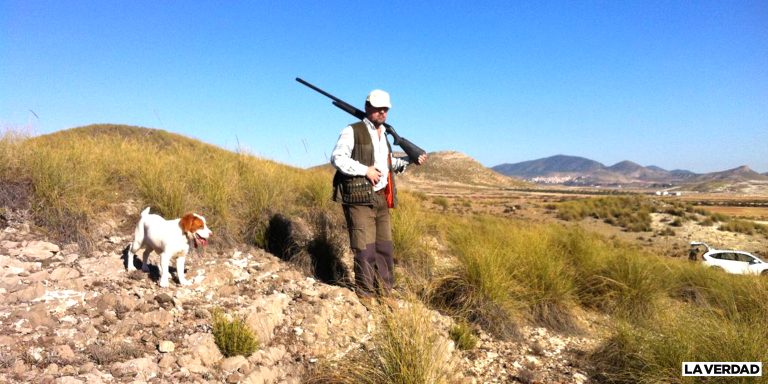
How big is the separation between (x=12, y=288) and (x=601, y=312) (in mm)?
6162

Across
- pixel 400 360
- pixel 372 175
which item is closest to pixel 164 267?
pixel 372 175

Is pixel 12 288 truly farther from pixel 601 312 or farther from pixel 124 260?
pixel 601 312

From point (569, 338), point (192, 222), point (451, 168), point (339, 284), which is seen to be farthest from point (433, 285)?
point (451, 168)

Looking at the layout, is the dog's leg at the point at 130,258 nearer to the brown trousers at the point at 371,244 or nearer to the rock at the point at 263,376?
the rock at the point at 263,376

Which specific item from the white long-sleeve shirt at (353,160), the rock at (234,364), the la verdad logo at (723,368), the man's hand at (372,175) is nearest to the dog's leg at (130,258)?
the rock at (234,364)

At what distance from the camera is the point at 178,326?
124 inches

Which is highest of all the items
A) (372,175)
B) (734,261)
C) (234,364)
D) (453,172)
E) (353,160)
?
(453,172)

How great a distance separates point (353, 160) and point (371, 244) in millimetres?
861

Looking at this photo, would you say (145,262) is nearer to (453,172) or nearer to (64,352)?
(64,352)

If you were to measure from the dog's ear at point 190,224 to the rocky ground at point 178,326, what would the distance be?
60 centimetres

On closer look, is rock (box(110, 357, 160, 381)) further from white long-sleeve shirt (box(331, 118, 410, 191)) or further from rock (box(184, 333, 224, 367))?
white long-sleeve shirt (box(331, 118, 410, 191))

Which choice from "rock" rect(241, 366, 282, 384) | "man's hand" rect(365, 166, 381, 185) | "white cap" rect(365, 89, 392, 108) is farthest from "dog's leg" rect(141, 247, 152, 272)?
"white cap" rect(365, 89, 392, 108)

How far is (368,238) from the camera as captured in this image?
384cm

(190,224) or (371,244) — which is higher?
(190,224)
